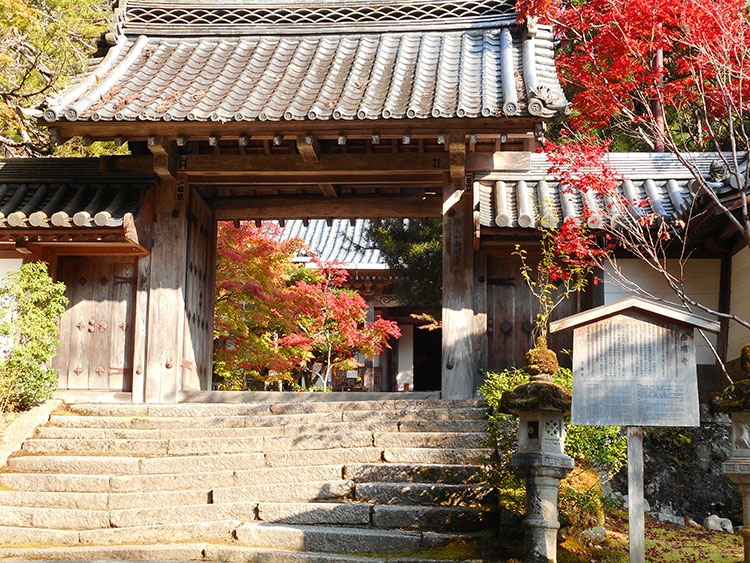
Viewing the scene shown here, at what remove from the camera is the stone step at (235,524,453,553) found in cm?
658

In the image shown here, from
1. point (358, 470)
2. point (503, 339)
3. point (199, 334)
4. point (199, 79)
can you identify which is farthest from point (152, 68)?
point (358, 470)

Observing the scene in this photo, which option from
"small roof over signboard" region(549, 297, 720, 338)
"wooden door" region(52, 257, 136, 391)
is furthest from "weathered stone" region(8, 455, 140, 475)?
"small roof over signboard" region(549, 297, 720, 338)

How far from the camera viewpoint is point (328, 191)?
11898 mm

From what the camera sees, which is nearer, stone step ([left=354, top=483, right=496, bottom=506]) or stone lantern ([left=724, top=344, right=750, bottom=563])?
stone lantern ([left=724, top=344, right=750, bottom=563])

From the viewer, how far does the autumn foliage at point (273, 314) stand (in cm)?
1494

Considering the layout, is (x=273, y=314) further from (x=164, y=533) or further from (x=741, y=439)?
(x=741, y=439)

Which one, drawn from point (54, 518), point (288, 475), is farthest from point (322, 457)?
point (54, 518)

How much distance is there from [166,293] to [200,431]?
253 centimetres

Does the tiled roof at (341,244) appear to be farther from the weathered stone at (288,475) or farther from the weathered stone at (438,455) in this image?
the weathered stone at (288,475)

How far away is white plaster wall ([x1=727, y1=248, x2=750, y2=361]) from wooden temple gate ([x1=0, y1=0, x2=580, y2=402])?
9.80 feet

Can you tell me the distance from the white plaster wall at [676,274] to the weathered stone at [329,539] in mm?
5694

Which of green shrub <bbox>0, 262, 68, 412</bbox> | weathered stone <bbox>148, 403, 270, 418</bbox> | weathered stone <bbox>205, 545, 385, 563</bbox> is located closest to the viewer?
weathered stone <bbox>205, 545, 385, 563</bbox>

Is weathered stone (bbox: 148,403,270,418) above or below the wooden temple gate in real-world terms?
below

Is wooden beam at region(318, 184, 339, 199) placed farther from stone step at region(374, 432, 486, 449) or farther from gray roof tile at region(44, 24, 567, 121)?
stone step at region(374, 432, 486, 449)
